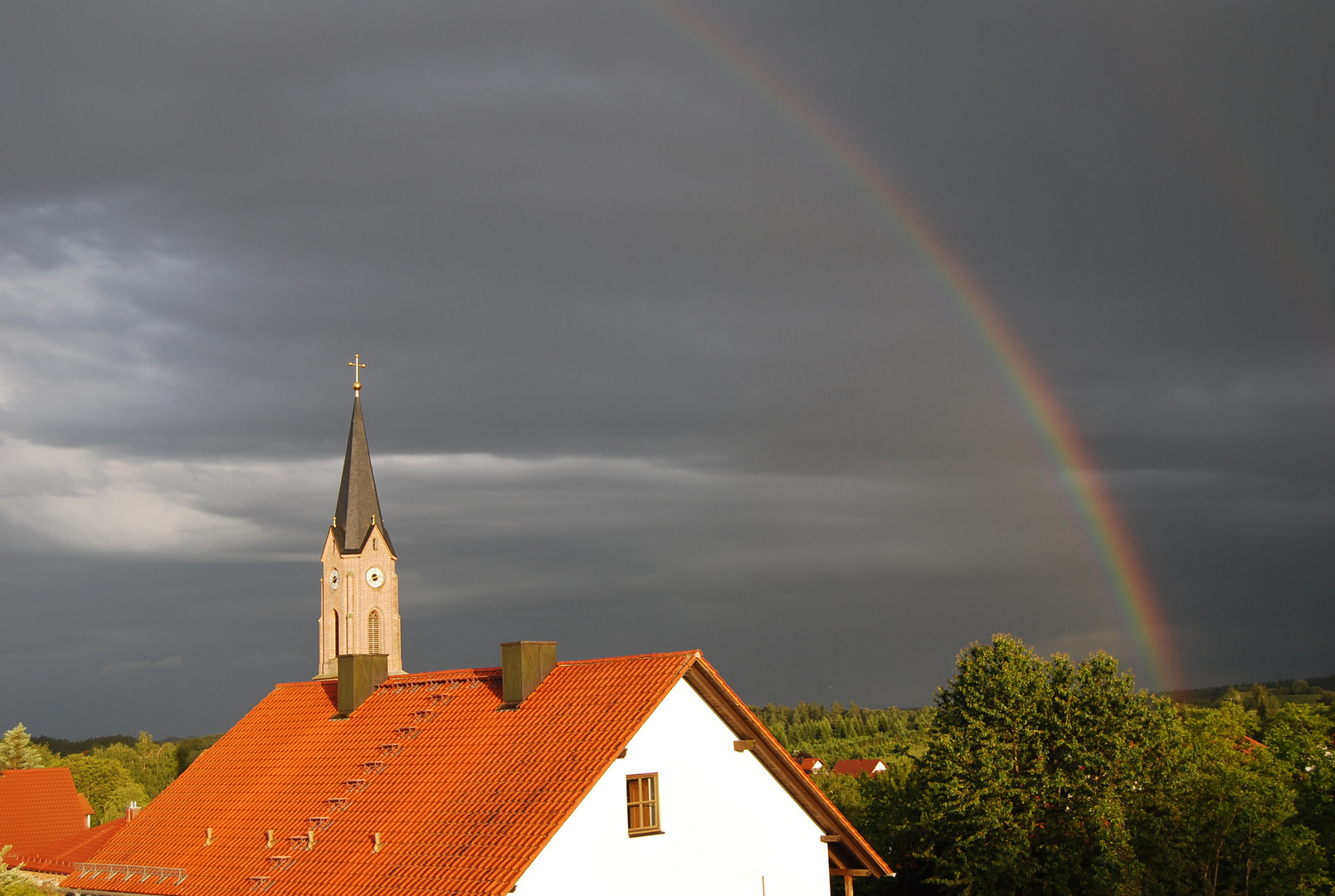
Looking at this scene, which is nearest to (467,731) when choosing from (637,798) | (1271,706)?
(637,798)

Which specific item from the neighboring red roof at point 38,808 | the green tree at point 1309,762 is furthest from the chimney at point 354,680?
the neighboring red roof at point 38,808

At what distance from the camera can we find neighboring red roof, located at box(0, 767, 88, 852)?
2372 inches

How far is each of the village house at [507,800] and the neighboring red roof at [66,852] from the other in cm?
797

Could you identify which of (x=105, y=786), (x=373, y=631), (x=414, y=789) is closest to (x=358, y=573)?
(x=373, y=631)

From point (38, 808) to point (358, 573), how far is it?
2856 centimetres

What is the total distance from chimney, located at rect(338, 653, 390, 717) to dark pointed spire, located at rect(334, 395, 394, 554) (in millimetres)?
56666

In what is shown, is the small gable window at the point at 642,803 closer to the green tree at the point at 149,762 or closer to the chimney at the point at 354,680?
the chimney at the point at 354,680

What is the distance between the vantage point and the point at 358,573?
8688cm

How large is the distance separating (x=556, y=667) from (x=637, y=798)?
4.45 metres

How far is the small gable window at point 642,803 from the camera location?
952 inches

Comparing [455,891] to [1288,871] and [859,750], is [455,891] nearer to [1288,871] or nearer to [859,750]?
[1288,871]

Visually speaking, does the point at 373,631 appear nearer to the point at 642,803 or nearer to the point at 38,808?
the point at 38,808

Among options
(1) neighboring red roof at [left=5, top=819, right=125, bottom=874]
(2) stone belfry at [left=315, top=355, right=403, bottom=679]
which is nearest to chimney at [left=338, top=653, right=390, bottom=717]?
(1) neighboring red roof at [left=5, top=819, right=125, bottom=874]

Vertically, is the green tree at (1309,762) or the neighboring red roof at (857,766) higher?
the green tree at (1309,762)
